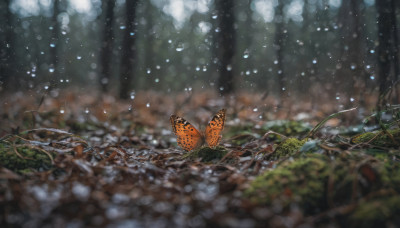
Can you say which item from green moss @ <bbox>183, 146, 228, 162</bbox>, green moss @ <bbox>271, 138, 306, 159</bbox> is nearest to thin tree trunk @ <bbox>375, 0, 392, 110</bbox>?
green moss @ <bbox>271, 138, 306, 159</bbox>

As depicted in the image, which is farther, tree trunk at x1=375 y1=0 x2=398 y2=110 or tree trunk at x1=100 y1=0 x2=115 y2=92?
tree trunk at x1=100 y1=0 x2=115 y2=92

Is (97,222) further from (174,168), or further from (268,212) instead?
(174,168)

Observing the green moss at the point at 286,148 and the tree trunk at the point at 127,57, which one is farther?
the tree trunk at the point at 127,57

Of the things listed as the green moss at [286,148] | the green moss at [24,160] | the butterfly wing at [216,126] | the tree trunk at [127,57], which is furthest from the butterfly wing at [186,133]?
the tree trunk at [127,57]

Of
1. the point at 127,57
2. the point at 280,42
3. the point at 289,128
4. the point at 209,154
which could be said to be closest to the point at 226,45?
the point at 127,57

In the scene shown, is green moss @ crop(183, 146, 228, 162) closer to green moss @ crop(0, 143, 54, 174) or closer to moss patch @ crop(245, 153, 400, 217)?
moss patch @ crop(245, 153, 400, 217)

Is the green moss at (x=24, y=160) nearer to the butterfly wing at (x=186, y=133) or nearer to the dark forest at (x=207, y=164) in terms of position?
the dark forest at (x=207, y=164)
